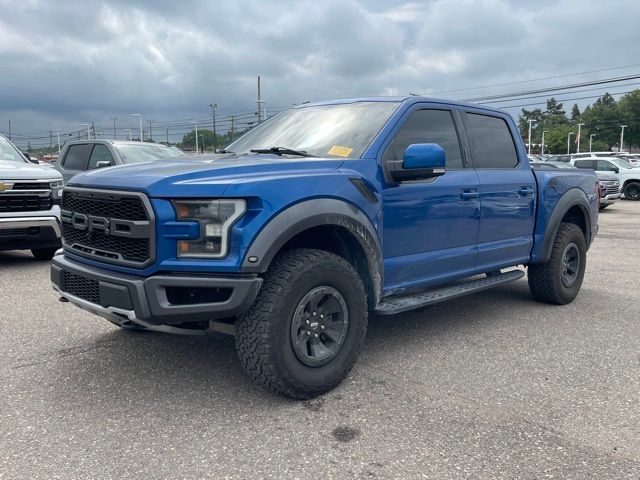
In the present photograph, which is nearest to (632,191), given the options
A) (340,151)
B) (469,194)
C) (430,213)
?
(469,194)

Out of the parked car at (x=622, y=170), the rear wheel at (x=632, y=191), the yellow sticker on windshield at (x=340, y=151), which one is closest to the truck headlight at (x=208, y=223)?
the yellow sticker on windshield at (x=340, y=151)

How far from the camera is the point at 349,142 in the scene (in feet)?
13.0

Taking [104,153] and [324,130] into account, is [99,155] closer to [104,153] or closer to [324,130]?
[104,153]

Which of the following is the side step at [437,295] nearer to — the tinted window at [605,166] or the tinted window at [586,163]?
the tinted window at [605,166]

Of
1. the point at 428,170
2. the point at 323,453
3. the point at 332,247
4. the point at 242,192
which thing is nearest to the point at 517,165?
the point at 428,170

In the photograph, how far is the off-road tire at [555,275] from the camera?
18.5 feet

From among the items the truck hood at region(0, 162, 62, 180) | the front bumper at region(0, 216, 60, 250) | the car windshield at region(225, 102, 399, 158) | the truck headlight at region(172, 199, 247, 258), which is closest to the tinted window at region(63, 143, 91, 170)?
the truck hood at region(0, 162, 62, 180)

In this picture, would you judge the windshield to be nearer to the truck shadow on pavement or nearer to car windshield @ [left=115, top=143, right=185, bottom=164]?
car windshield @ [left=115, top=143, right=185, bottom=164]

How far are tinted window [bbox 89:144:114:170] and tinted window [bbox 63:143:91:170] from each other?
19 centimetres

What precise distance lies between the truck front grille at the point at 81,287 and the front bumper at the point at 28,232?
4.26 meters

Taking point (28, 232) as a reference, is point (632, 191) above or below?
above

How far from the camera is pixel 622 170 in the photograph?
22.3 metres

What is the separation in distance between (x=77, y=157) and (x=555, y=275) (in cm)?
874

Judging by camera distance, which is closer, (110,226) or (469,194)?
(110,226)
